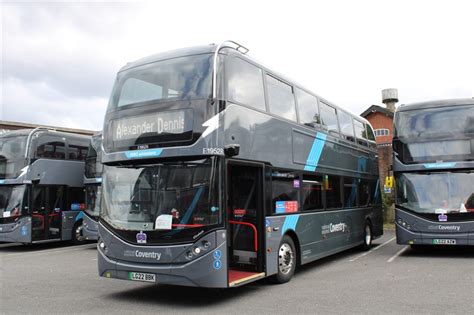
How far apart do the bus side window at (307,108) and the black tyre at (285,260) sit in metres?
2.75

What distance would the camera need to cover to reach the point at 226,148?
7391 millimetres

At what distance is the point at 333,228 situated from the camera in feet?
39.1

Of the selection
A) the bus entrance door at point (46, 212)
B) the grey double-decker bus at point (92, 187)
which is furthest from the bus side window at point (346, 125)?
the bus entrance door at point (46, 212)

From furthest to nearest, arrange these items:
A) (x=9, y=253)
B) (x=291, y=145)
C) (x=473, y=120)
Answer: (x=9, y=253) → (x=473, y=120) → (x=291, y=145)

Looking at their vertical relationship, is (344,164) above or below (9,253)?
above

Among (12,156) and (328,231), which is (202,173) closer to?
(328,231)

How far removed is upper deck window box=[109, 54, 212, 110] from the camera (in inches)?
301

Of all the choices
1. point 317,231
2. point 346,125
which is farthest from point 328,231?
point 346,125

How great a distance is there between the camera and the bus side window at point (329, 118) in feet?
39.2

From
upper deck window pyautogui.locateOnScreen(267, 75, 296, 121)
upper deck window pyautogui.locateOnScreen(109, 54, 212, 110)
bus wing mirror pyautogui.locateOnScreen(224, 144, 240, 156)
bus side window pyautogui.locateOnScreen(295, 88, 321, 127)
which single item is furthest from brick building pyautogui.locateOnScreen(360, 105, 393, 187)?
bus wing mirror pyautogui.locateOnScreen(224, 144, 240, 156)

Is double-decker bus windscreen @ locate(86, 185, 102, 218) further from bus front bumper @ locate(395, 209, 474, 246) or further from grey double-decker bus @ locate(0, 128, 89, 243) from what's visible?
bus front bumper @ locate(395, 209, 474, 246)

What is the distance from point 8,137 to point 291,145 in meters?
11.7

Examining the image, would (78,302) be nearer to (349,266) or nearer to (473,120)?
(349,266)

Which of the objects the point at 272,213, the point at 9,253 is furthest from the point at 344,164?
the point at 9,253
